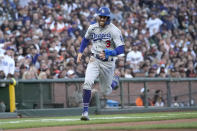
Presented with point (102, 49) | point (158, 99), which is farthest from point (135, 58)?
point (102, 49)

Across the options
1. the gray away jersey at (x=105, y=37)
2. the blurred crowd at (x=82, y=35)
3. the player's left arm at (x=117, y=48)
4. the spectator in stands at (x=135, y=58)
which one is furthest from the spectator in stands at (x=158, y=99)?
the player's left arm at (x=117, y=48)

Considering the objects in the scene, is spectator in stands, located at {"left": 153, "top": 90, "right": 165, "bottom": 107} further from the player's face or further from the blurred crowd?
the player's face

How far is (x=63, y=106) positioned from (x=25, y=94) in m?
1.09

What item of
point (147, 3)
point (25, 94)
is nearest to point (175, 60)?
point (147, 3)

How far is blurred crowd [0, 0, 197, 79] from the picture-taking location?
49.2 ft

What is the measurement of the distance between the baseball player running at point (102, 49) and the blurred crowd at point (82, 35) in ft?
11.6

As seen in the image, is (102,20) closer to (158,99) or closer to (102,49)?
(102,49)

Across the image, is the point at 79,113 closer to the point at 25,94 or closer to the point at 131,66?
the point at 25,94

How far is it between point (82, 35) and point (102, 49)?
317 inches

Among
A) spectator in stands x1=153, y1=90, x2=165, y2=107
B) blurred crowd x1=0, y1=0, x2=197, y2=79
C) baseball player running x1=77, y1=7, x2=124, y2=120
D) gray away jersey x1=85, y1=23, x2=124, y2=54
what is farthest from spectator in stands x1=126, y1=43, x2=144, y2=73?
gray away jersey x1=85, y1=23, x2=124, y2=54

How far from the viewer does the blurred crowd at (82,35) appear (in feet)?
49.2

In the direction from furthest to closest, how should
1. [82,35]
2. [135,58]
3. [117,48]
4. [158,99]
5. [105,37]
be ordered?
[82,35]
[135,58]
[158,99]
[105,37]
[117,48]

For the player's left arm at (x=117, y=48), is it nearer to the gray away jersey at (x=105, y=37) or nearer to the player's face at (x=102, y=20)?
the gray away jersey at (x=105, y=37)

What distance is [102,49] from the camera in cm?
975
